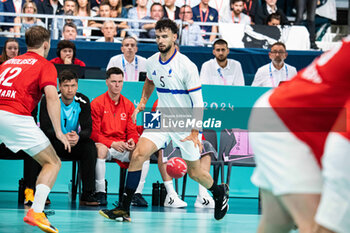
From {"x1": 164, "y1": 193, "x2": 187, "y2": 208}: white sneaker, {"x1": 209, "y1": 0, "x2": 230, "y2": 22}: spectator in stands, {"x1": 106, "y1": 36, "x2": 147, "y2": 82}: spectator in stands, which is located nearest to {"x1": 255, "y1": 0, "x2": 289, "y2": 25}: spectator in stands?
{"x1": 209, "y1": 0, "x2": 230, "y2": 22}: spectator in stands

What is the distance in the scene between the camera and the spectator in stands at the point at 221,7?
13.0 meters

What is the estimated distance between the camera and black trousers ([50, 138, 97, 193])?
27.4 ft

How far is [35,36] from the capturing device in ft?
20.9

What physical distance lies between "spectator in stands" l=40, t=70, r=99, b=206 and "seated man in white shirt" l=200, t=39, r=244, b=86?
2.52 m

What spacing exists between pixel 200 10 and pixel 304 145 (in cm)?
1012

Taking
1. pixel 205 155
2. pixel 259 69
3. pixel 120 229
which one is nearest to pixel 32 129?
pixel 120 229

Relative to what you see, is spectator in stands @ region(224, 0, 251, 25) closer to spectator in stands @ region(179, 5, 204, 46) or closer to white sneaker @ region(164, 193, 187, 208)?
spectator in stands @ region(179, 5, 204, 46)

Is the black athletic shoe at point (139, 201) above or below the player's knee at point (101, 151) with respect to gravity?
below

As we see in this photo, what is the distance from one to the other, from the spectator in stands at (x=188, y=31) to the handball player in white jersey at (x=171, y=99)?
13.6 ft

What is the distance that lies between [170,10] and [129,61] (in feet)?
8.75

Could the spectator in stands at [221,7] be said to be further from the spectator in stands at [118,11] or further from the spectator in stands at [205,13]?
the spectator in stands at [118,11]

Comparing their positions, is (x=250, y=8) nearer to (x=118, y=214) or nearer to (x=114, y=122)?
(x=114, y=122)

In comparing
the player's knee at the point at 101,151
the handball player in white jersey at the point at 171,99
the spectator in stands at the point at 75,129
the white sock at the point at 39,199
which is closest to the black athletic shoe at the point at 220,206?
the handball player in white jersey at the point at 171,99

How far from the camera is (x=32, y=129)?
6.18 meters
